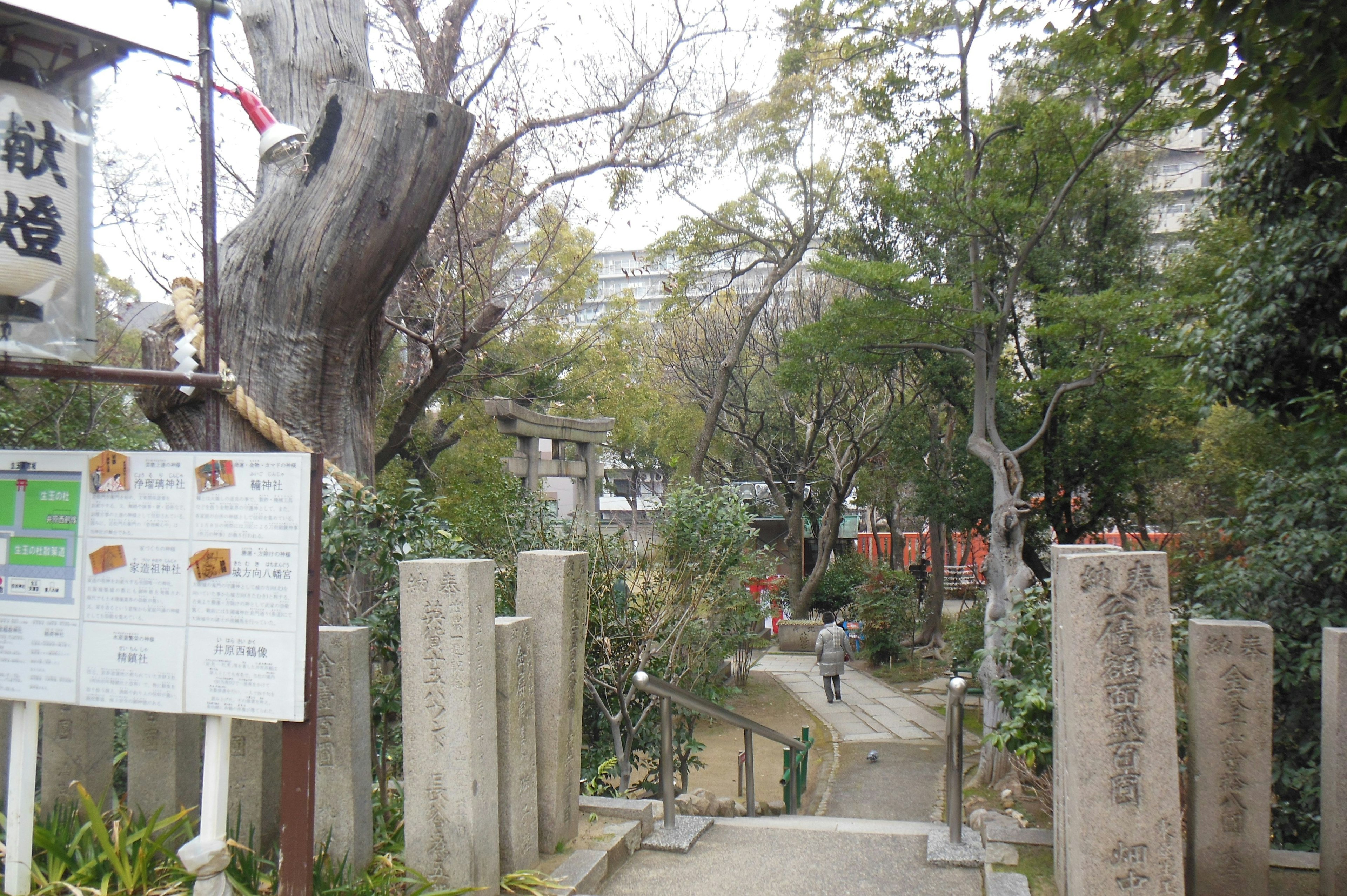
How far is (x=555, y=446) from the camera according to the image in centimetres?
1184

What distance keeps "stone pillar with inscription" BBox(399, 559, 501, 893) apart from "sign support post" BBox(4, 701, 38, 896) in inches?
45.6

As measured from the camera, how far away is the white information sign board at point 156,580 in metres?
2.63

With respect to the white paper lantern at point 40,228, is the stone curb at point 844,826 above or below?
below

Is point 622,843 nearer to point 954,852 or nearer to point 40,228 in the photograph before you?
point 954,852

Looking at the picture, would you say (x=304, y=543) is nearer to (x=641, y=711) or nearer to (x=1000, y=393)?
(x=641, y=711)

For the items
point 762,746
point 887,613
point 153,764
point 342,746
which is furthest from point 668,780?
point 887,613

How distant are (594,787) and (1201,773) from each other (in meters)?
3.81

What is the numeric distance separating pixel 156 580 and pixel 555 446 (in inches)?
358

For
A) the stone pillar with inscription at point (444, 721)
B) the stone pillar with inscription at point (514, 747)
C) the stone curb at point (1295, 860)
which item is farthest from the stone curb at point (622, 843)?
the stone curb at point (1295, 860)

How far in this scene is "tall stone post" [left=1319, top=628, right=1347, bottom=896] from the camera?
3324 millimetres

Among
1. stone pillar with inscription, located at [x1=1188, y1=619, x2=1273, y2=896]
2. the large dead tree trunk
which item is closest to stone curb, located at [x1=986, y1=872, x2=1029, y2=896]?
stone pillar with inscription, located at [x1=1188, y1=619, x2=1273, y2=896]

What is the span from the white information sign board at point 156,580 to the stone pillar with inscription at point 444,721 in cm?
64

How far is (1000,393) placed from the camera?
12.8 metres

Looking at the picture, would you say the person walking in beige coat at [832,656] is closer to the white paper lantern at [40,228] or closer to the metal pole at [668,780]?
the metal pole at [668,780]
